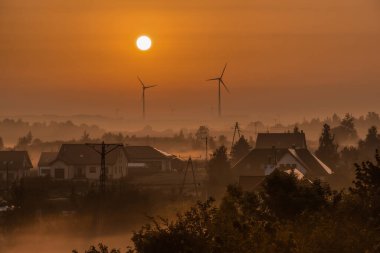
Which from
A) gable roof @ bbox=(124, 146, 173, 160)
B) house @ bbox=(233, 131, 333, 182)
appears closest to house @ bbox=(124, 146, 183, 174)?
gable roof @ bbox=(124, 146, 173, 160)

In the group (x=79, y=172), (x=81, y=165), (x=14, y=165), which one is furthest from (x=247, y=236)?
(x=14, y=165)

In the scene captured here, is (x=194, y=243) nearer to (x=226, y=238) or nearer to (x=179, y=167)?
(x=226, y=238)

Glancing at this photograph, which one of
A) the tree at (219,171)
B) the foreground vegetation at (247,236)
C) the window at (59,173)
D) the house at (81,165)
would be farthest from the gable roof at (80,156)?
the foreground vegetation at (247,236)

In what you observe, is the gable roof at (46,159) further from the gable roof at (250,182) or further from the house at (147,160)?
the gable roof at (250,182)

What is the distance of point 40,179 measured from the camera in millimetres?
131000

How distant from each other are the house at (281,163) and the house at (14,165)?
1426 inches

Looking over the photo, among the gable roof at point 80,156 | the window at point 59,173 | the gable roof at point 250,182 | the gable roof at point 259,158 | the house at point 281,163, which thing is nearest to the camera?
the gable roof at point 250,182

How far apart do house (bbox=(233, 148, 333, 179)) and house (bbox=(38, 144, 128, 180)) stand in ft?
66.2

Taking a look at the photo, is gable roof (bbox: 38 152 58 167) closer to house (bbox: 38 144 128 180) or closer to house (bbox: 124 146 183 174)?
house (bbox: 38 144 128 180)

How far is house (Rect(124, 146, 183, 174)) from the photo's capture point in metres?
181

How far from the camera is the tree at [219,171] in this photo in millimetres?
142875

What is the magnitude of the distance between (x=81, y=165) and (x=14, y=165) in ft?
40.6

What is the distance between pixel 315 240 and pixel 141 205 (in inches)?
2433

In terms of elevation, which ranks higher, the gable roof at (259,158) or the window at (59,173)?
the gable roof at (259,158)
